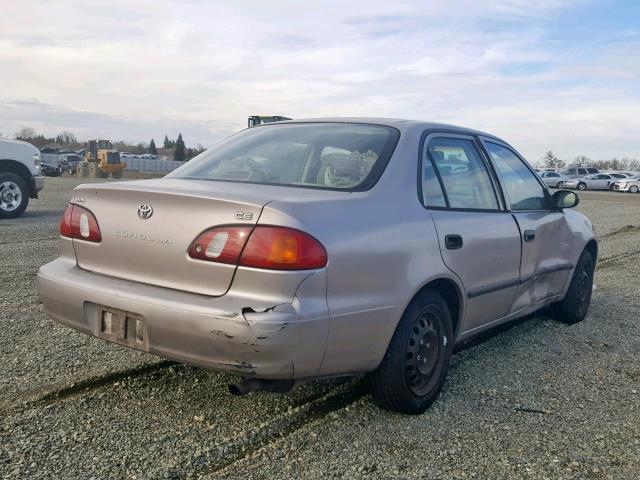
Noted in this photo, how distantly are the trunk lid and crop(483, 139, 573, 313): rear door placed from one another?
2.16 meters

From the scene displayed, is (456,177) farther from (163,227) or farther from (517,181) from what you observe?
(163,227)

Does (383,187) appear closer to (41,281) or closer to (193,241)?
Answer: (193,241)

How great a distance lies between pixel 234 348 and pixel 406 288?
94cm

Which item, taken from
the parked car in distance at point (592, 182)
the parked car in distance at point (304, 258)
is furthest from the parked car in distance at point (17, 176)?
the parked car in distance at point (592, 182)

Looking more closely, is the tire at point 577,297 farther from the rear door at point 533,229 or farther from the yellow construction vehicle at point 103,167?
the yellow construction vehicle at point 103,167

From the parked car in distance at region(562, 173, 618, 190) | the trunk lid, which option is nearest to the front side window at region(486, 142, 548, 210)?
the trunk lid

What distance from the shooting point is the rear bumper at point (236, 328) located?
102 inches

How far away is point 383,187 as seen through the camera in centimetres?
319

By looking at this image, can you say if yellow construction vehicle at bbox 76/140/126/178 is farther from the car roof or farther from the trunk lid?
the trunk lid

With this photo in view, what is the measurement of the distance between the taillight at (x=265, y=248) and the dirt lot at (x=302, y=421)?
0.85 meters

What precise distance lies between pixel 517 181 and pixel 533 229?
39 cm

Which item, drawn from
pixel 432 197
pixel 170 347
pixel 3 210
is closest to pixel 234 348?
pixel 170 347

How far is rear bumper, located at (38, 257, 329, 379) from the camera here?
8.46ft

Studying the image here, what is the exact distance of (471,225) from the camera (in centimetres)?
373
